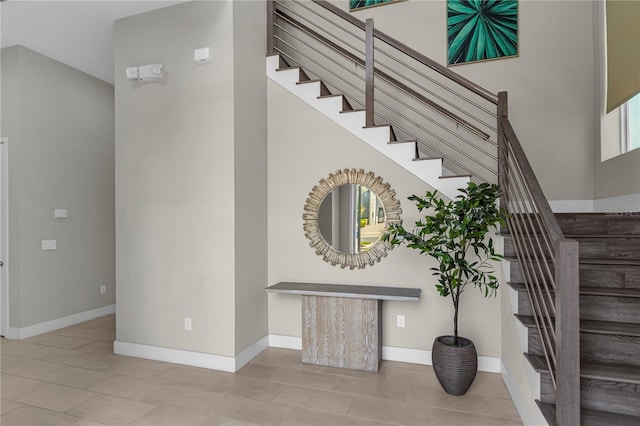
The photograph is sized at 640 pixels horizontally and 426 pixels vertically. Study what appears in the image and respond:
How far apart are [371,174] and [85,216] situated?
385 cm

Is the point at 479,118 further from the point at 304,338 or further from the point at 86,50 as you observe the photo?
the point at 86,50

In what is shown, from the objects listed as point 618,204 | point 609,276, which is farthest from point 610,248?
point 618,204

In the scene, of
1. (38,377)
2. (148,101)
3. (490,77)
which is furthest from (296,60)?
(38,377)

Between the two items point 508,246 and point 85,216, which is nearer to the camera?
point 508,246

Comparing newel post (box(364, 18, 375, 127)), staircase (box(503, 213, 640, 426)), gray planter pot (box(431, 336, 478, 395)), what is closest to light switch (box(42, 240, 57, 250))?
newel post (box(364, 18, 375, 127))

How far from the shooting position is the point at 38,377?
2.94 m

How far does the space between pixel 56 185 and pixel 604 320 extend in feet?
18.3

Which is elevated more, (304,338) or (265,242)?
(265,242)

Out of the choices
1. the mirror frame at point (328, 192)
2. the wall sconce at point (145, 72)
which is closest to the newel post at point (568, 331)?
A: the mirror frame at point (328, 192)

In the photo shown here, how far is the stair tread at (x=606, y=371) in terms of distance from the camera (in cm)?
180

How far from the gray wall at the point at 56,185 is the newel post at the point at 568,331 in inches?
198

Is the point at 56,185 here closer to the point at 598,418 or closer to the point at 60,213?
the point at 60,213

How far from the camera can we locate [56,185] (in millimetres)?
4227

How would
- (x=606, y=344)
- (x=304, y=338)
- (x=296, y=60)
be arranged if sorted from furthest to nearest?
(x=296, y=60), (x=304, y=338), (x=606, y=344)
